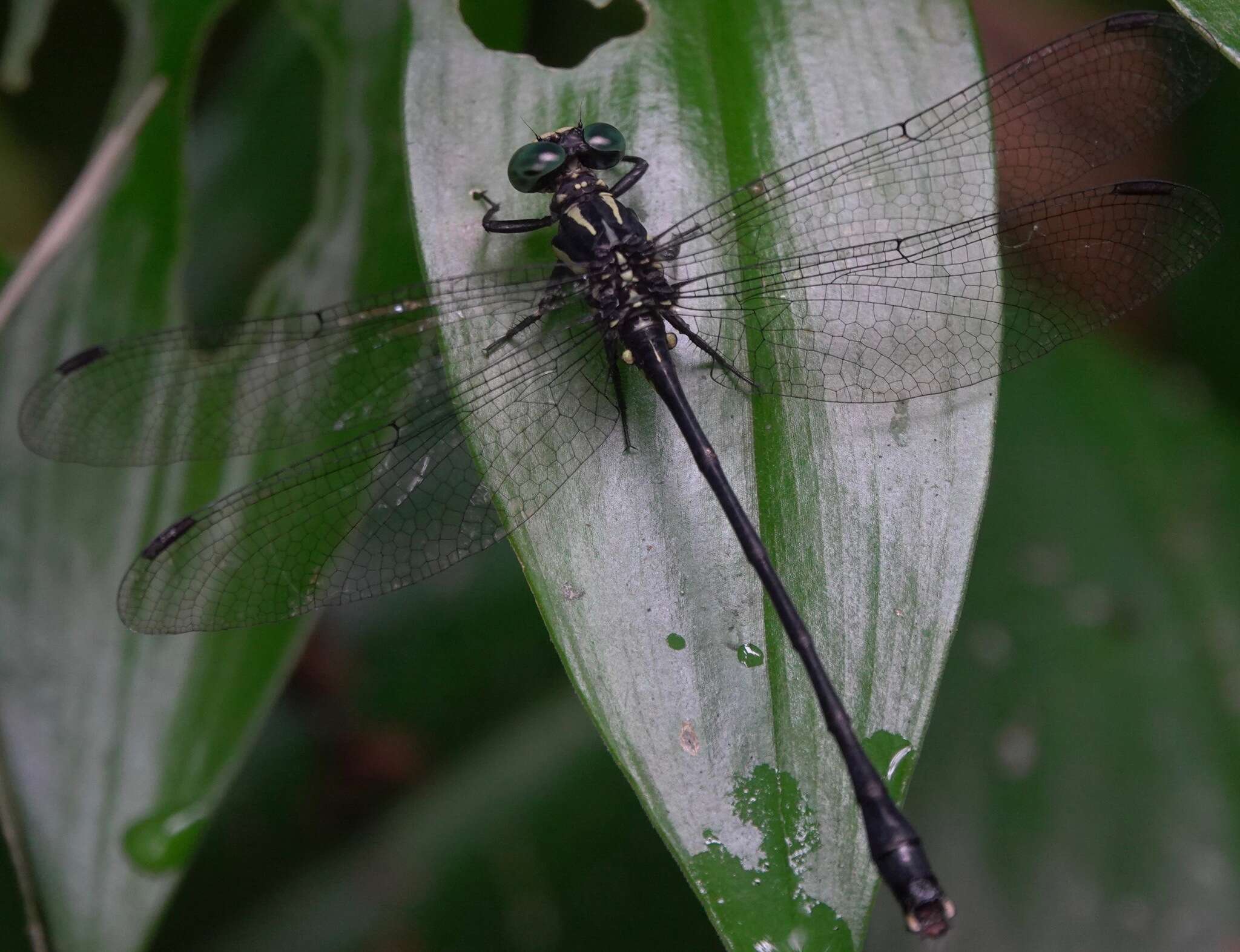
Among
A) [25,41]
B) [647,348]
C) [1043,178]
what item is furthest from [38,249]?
[1043,178]

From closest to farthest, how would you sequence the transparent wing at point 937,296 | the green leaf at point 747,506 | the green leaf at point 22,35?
the green leaf at point 747,506
the transparent wing at point 937,296
the green leaf at point 22,35

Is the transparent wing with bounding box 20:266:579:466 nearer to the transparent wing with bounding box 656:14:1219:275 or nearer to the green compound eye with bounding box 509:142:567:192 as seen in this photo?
the green compound eye with bounding box 509:142:567:192

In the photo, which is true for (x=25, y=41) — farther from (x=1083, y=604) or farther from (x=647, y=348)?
(x=1083, y=604)

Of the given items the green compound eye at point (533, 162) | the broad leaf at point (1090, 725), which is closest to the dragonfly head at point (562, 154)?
the green compound eye at point (533, 162)

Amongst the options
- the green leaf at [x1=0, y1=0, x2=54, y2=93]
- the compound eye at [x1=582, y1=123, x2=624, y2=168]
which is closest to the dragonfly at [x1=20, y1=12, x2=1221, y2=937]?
the compound eye at [x1=582, y1=123, x2=624, y2=168]

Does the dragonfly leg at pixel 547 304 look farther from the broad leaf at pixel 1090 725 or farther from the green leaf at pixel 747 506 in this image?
the broad leaf at pixel 1090 725

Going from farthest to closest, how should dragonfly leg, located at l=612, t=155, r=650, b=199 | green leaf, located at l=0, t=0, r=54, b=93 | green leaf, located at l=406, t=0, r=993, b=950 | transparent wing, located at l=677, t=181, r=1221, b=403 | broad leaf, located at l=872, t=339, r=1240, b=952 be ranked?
broad leaf, located at l=872, t=339, r=1240, b=952 → green leaf, located at l=0, t=0, r=54, b=93 → dragonfly leg, located at l=612, t=155, r=650, b=199 → transparent wing, located at l=677, t=181, r=1221, b=403 → green leaf, located at l=406, t=0, r=993, b=950
